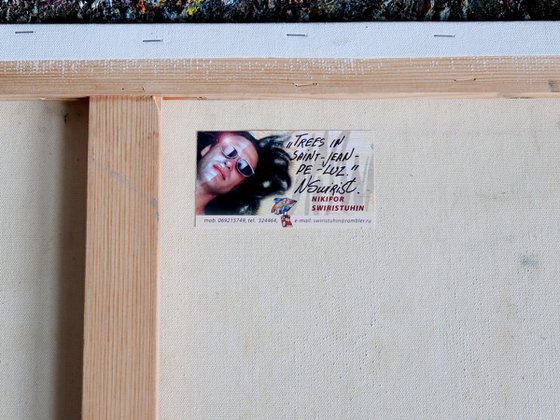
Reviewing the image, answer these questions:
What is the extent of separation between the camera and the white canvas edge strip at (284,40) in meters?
0.78

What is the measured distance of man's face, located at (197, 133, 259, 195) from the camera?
800mm

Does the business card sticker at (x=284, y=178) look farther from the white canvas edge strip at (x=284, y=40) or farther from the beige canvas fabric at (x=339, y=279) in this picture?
the white canvas edge strip at (x=284, y=40)

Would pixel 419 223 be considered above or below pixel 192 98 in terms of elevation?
below

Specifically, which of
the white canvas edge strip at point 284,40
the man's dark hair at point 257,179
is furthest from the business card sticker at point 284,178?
the white canvas edge strip at point 284,40

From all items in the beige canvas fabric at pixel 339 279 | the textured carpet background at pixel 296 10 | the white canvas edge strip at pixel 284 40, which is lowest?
the beige canvas fabric at pixel 339 279

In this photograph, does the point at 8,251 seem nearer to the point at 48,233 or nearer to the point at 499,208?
the point at 48,233

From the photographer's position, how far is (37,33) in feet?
2.65

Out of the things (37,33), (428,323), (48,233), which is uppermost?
(37,33)

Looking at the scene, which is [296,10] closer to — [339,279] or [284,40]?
[284,40]

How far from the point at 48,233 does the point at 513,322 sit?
69cm

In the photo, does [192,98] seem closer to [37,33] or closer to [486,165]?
[37,33]

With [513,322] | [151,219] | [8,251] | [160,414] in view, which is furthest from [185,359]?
[513,322]

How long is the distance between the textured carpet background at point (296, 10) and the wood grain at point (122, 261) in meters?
0.15

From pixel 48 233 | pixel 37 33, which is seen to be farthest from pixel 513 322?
pixel 37 33
